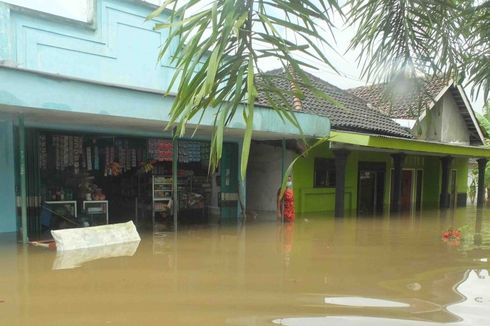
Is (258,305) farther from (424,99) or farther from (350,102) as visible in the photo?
(350,102)

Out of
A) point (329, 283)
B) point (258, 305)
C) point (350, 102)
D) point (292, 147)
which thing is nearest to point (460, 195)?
point (350, 102)

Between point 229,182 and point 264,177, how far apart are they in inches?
72.8

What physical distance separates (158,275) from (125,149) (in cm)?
571

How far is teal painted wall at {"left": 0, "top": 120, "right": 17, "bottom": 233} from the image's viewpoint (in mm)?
9391

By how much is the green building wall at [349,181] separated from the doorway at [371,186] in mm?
194

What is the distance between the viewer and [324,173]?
618 inches

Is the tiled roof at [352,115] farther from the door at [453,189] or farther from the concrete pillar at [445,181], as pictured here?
the door at [453,189]

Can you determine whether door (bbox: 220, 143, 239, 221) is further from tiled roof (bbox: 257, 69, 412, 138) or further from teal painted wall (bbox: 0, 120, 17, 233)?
teal painted wall (bbox: 0, 120, 17, 233)

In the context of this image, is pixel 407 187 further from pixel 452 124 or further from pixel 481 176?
pixel 452 124

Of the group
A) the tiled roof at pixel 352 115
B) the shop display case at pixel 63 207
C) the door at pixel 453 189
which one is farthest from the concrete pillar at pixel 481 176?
the shop display case at pixel 63 207

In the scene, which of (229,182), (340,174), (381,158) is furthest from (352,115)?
(229,182)

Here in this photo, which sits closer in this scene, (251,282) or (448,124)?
(251,282)

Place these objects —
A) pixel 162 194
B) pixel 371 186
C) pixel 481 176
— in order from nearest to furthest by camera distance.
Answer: pixel 162 194 < pixel 371 186 < pixel 481 176

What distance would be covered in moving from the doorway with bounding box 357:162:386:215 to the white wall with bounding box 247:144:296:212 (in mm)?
3857
